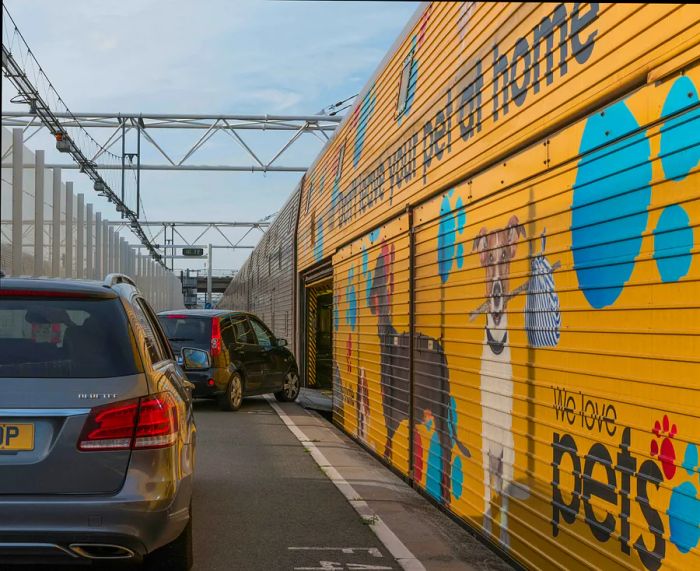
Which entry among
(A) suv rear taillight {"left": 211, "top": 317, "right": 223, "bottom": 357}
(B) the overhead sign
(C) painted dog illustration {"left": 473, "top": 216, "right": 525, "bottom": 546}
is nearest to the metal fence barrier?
(A) suv rear taillight {"left": 211, "top": 317, "right": 223, "bottom": 357}

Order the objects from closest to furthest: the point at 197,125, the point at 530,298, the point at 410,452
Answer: the point at 530,298 < the point at 410,452 < the point at 197,125

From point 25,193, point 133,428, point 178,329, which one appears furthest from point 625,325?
point 25,193

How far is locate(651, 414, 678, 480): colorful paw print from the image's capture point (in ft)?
12.0

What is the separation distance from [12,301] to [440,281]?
3.43 meters

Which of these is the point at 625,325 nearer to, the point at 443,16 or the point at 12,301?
the point at 12,301

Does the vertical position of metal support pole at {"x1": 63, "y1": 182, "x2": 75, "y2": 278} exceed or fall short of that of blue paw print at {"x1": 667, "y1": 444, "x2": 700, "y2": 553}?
it exceeds it

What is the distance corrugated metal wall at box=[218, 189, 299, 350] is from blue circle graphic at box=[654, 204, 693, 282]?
50.8 ft

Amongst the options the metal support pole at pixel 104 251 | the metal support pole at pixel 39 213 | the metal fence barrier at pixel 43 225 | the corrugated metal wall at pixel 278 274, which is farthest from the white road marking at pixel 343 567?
the metal support pole at pixel 104 251

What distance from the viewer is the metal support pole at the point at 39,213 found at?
69.5 feet

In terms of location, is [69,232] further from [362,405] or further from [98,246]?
[362,405]

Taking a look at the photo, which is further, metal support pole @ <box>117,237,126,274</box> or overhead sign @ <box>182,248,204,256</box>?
overhead sign @ <box>182,248,204,256</box>

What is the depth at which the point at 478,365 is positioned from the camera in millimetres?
6277

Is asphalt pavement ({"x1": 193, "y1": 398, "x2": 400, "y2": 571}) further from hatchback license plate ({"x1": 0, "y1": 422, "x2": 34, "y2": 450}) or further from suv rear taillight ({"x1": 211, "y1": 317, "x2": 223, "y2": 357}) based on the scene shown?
suv rear taillight ({"x1": 211, "y1": 317, "x2": 223, "y2": 357})

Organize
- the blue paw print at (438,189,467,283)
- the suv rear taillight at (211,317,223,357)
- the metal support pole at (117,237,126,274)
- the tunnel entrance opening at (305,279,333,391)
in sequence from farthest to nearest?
1. the metal support pole at (117,237,126,274)
2. the tunnel entrance opening at (305,279,333,391)
3. the suv rear taillight at (211,317,223,357)
4. the blue paw print at (438,189,467,283)
